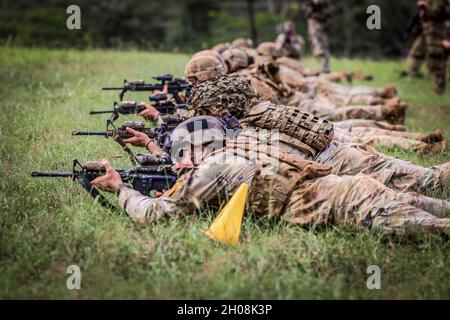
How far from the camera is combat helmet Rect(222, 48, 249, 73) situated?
880 centimetres

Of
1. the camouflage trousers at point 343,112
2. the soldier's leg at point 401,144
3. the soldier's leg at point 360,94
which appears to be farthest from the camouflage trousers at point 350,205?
the soldier's leg at point 360,94

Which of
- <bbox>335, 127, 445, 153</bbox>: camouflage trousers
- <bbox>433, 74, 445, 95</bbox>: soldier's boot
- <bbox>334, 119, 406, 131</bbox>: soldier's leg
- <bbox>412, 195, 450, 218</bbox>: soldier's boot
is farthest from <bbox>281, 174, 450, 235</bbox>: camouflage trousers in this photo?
<bbox>433, 74, 445, 95</bbox>: soldier's boot

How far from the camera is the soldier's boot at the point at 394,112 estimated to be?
9109mm

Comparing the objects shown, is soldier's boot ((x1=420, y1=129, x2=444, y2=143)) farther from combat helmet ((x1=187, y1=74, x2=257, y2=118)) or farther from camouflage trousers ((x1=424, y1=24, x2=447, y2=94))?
camouflage trousers ((x1=424, y1=24, x2=447, y2=94))

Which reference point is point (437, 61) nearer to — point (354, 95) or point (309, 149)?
point (354, 95)

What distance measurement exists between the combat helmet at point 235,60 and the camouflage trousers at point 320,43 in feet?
17.6

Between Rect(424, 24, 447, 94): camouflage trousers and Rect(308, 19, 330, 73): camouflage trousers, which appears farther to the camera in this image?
Rect(308, 19, 330, 73): camouflage trousers

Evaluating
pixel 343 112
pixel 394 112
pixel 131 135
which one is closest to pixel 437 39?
pixel 394 112

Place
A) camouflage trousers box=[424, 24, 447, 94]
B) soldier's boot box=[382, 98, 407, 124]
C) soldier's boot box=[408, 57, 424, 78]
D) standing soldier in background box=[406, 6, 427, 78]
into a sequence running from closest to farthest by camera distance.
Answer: soldier's boot box=[382, 98, 407, 124], camouflage trousers box=[424, 24, 447, 94], standing soldier in background box=[406, 6, 427, 78], soldier's boot box=[408, 57, 424, 78]

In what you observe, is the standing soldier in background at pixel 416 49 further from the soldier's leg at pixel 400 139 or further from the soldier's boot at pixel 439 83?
the soldier's leg at pixel 400 139

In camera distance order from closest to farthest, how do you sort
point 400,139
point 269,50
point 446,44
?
1. point 400,139
2. point 269,50
3. point 446,44

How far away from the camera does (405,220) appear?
14.0 feet

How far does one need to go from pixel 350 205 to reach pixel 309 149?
2.70ft

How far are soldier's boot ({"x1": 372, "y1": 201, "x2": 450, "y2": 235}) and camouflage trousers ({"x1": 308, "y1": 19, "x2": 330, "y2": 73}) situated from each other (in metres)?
9.93
